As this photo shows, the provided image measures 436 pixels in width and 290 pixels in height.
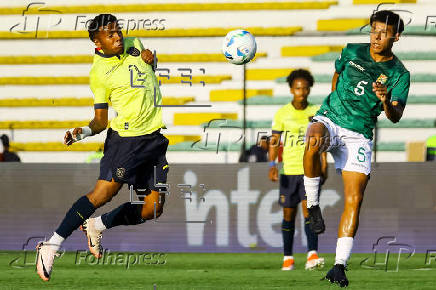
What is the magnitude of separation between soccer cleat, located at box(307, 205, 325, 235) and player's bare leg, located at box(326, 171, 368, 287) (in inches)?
6.7

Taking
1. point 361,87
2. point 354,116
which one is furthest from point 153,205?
point 361,87

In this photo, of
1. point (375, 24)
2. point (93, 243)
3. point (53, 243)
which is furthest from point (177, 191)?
point (375, 24)

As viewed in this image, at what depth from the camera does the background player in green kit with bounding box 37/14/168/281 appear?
8.27 metres

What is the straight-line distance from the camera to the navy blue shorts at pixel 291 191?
420 inches

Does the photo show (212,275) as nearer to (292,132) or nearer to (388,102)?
(292,132)

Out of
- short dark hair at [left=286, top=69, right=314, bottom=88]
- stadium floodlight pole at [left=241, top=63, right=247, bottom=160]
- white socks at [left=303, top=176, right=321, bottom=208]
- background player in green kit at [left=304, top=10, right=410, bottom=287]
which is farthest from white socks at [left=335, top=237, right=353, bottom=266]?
stadium floodlight pole at [left=241, top=63, right=247, bottom=160]

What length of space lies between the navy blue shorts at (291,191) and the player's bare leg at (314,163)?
2724 mm

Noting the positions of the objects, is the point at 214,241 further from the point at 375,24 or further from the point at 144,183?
the point at 375,24

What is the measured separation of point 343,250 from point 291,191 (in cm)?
312

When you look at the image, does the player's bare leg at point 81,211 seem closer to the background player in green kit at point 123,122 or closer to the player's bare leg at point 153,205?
the background player in green kit at point 123,122

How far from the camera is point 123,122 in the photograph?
8438 millimetres

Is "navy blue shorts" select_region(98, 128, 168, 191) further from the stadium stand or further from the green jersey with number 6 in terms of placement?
the stadium stand

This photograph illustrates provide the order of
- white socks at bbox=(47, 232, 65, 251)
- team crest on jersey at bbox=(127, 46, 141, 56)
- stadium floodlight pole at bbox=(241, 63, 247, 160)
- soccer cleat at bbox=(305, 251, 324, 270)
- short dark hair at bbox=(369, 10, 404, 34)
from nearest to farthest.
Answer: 1. short dark hair at bbox=(369, 10, 404, 34)
2. white socks at bbox=(47, 232, 65, 251)
3. team crest on jersey at bbox=(127, 46, 141, 56)
4. soccer cleat at bbox=(305, 251, 324, 270)
5. stadium floodlight pole at bbox=(241, 63, 247, 160)

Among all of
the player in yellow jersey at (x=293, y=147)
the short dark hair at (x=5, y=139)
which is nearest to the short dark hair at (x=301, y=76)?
the player in yellow jersey at (x=293, y=147)
